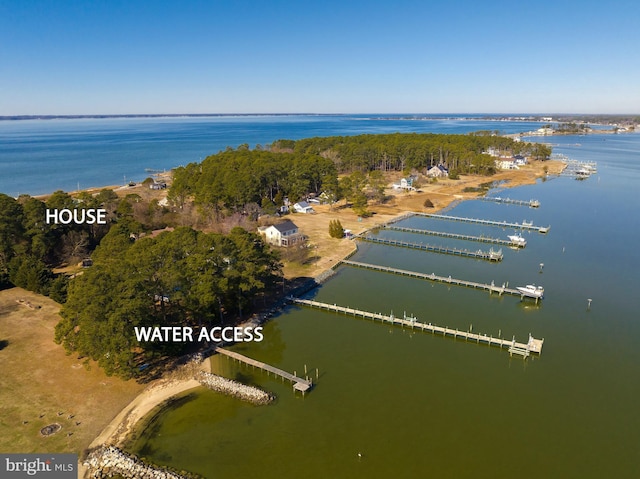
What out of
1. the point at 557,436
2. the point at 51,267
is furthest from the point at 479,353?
the point at 51,267

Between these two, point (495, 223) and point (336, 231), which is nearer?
point (336, 231)

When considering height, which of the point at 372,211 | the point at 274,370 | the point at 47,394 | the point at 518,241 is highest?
the point at 372,211

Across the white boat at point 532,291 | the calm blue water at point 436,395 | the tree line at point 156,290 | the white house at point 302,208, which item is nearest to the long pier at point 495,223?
the calm blue water at point 436,395

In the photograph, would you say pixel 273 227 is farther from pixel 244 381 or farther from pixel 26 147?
pixel 26 147

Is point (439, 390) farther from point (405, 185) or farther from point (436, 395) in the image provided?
point (405, 185)

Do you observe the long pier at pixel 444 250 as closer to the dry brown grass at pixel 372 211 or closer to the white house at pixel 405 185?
the dry brown grass at pixel 372 211

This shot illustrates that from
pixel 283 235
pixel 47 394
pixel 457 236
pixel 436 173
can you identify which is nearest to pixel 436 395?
pixel 47 394

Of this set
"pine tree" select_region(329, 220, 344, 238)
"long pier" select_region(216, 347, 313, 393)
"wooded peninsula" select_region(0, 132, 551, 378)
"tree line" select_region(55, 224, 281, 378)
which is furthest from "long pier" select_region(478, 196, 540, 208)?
"long pier" select_region(216, 347, 313, 393)
